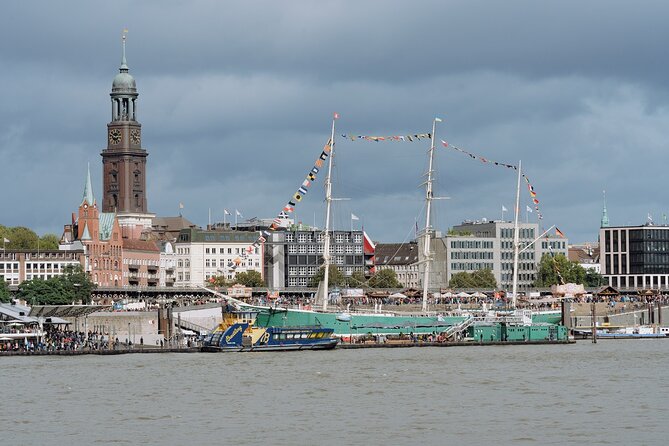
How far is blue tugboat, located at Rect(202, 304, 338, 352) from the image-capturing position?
114 metres

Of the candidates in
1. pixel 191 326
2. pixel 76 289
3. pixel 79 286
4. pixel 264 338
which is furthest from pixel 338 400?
pixel 79 286

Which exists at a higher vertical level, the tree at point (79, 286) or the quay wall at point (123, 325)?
the tree at point (79, 286)

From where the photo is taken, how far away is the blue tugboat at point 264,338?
4500 inches

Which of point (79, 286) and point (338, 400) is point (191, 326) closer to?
point (79, 286)

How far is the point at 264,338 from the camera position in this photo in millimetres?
115062

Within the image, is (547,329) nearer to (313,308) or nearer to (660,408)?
(313,308)

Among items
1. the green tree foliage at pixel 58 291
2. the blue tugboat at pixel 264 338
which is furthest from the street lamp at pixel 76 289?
the blue tugboat at pixel 264 338

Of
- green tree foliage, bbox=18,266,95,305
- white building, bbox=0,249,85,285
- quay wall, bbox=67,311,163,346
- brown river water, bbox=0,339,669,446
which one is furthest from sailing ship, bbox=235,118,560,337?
white building, bbox=0,249,85,285

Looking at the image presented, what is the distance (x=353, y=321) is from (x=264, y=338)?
1745 centimetres

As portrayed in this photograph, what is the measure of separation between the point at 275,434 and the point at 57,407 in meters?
14.3

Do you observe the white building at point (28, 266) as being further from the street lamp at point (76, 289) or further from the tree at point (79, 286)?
the street lamp at point (76, 289)

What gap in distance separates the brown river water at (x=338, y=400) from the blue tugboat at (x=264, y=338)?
7.00 metres

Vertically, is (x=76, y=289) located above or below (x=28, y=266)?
below

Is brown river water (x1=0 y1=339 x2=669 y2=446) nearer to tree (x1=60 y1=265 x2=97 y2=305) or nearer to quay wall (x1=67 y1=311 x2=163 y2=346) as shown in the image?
quay wall (x1=67 y1=311 x2=163 y2=346)
